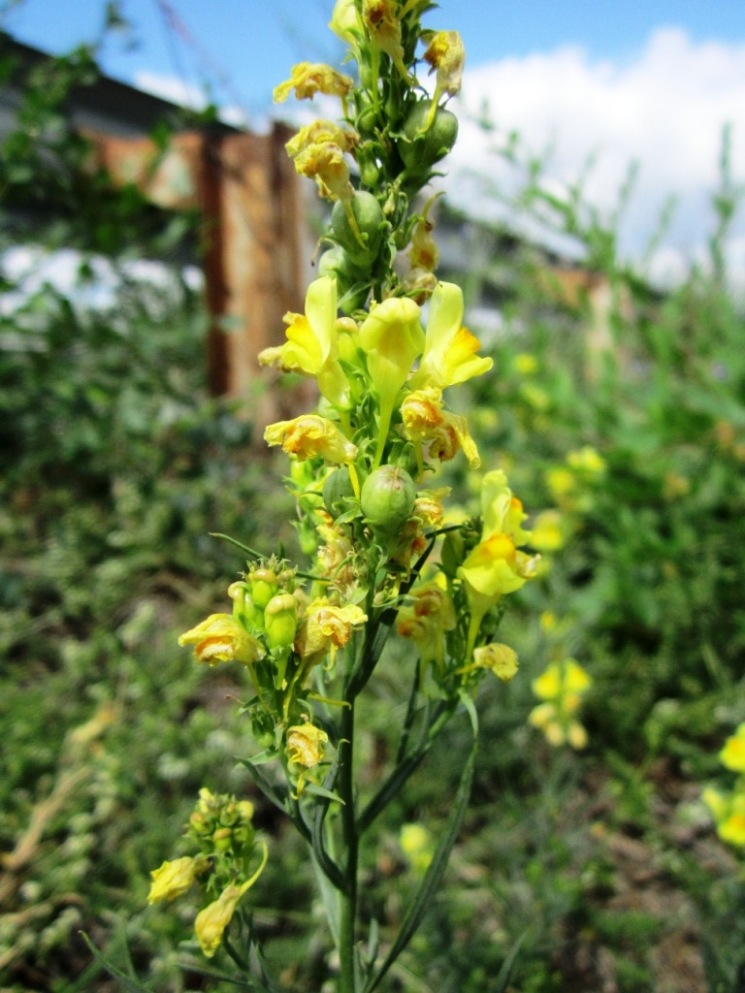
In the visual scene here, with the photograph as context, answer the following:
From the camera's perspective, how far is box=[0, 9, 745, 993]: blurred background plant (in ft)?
4.26

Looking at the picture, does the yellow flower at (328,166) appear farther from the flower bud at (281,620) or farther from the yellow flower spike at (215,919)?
the yellow flower spike at (215,919)

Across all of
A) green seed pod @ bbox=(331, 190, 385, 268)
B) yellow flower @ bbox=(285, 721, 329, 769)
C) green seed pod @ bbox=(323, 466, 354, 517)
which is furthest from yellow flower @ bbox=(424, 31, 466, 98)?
yellow flower @ bbox=(285, 721, 329, 769)

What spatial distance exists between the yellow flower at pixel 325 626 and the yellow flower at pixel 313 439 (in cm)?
12

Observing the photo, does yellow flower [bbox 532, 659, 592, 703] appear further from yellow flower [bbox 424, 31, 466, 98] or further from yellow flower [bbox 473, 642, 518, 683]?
yellow flower [bbox 424, 31, 466, 98]

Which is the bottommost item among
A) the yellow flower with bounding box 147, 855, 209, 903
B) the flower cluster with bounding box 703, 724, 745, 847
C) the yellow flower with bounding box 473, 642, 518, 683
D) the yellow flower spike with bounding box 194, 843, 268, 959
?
the flower cluster with bounding box 703, 724, 745, 847

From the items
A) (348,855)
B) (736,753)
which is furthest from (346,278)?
(736,753)

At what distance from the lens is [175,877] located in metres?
0.71

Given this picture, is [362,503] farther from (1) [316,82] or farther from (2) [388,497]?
(1) [316,82]

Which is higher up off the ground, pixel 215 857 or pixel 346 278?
pixel 346 278

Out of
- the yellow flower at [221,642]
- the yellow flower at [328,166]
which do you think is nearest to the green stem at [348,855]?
the yellow flower at [221,642]

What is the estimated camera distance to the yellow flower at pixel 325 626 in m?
0.61

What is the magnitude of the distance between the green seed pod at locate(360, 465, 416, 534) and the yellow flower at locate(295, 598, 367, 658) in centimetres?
8

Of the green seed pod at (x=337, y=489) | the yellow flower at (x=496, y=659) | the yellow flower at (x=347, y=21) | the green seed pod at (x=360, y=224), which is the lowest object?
the yellow flower at (x=496, y=659)

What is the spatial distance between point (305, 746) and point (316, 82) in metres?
0.61
